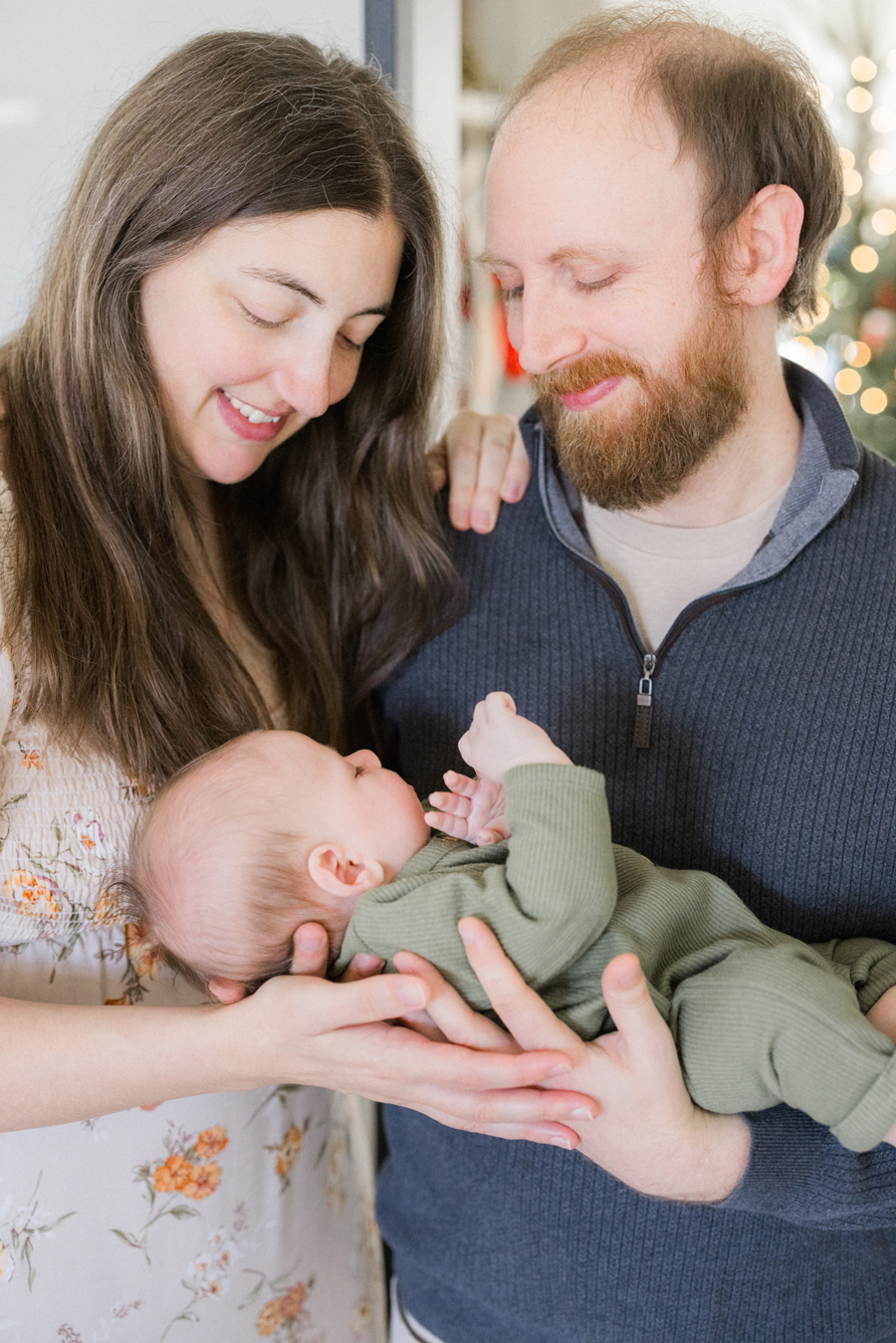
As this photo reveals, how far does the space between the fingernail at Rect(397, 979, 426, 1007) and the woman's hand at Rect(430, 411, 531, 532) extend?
779 mm

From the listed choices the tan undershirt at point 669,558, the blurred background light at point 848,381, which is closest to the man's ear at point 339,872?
the tan undershirt at point 669,558

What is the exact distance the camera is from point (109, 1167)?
4.39ft

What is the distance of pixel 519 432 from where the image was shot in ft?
5.68

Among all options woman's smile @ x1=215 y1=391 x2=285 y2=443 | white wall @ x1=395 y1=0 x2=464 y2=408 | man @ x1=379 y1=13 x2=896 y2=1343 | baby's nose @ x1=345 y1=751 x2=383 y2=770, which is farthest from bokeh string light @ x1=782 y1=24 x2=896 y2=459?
baby's nose @ x1=345 y1=751 x2=383 y2=770

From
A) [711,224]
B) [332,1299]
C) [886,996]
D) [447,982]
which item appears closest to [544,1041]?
[447,982]

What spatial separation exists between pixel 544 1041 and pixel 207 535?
923 mm

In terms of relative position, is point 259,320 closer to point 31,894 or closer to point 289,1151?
point 31,894

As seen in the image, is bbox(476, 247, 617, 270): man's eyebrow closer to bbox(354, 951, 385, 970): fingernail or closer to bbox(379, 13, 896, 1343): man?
bbox(379, 13, 896, 1343): man

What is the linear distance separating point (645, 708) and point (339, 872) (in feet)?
1.57

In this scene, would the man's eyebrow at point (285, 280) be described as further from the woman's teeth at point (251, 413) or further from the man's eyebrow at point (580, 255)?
the man's eyebrow at point (580, 255)

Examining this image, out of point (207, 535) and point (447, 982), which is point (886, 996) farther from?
point (207, 535)

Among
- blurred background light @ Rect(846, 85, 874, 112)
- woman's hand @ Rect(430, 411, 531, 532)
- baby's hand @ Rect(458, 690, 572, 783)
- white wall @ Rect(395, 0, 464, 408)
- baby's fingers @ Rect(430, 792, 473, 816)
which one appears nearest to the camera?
baby's hand @ Rect(458, 690, 572, 783)

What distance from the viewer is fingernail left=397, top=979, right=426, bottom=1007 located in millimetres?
1106

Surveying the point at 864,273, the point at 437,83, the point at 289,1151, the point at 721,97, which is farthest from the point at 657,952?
the point at 864,273
